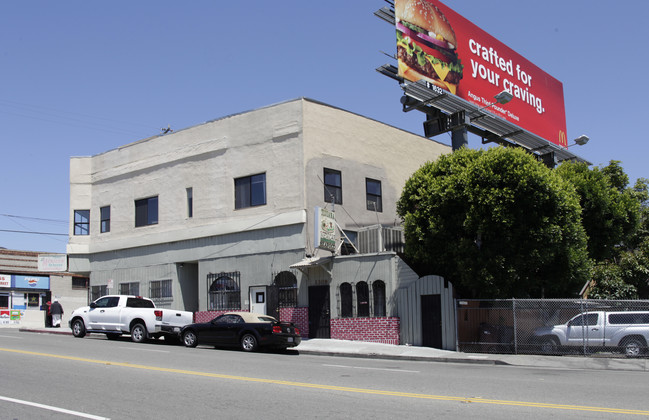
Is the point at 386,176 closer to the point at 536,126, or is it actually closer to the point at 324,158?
the point at 324,158

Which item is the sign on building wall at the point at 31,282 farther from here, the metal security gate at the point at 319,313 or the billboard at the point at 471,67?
the billboard at the point at 471,67

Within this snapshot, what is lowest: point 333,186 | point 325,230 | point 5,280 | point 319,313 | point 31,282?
point 319,313

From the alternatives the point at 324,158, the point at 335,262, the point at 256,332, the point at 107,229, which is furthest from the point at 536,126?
the point at 107,229

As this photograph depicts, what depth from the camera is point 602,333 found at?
18.2 m

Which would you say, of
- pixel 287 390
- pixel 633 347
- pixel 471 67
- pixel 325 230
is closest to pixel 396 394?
pixel 287 390

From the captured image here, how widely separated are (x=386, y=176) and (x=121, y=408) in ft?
67.7

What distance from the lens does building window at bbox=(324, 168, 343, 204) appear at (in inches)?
995

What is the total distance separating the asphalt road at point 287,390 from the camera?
8.62 metres

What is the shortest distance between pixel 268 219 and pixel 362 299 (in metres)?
5.35

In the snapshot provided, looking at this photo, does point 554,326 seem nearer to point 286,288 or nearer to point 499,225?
point 499,225

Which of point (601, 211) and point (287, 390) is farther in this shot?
point (601, 211)

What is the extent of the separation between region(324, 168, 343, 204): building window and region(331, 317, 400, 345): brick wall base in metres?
5.10

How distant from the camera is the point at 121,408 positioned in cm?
891

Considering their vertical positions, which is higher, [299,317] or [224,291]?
[224,291]
